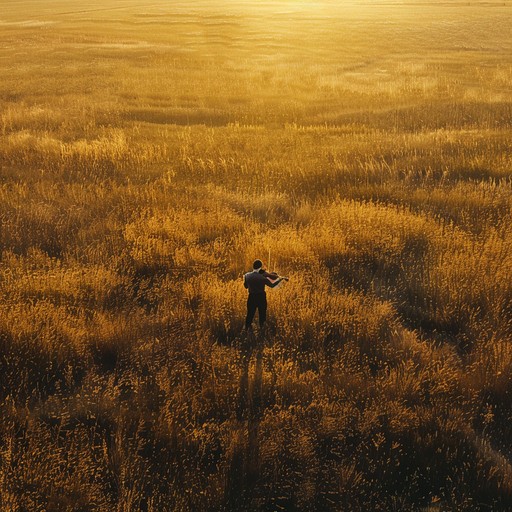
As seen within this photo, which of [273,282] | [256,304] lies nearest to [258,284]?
[273,282]

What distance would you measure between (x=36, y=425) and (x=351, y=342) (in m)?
2.73

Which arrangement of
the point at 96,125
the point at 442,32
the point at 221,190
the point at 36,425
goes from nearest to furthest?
the point at 36,425, the point at 221,190, the point at 96,125, the point at 442,32

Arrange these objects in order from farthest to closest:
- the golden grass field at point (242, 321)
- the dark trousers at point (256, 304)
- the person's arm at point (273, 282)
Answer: the dark trousers at point (256, 304)
the person's arm at point (273, 282)
the golden grass field at point (242, 321)

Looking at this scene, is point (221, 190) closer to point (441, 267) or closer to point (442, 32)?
point (441, 267)

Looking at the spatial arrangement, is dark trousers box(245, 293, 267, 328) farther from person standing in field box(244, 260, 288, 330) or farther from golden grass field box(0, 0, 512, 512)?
golden grass field box(0, 0, 512, 512)

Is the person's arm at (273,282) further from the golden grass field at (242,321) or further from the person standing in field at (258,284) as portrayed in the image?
the golden grass field at (242,321)

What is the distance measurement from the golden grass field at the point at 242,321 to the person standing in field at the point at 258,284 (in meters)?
0.34

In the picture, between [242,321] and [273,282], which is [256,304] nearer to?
[273,282]

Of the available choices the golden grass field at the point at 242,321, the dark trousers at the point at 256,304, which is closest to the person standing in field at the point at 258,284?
the dark trousers at the point at 256,304

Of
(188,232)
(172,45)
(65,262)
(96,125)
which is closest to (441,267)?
(188,232)

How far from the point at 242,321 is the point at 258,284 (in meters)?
0.81

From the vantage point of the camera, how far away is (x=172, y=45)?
41.7 metres

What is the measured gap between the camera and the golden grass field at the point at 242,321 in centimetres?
346

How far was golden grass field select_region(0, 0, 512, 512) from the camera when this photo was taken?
346 cm
